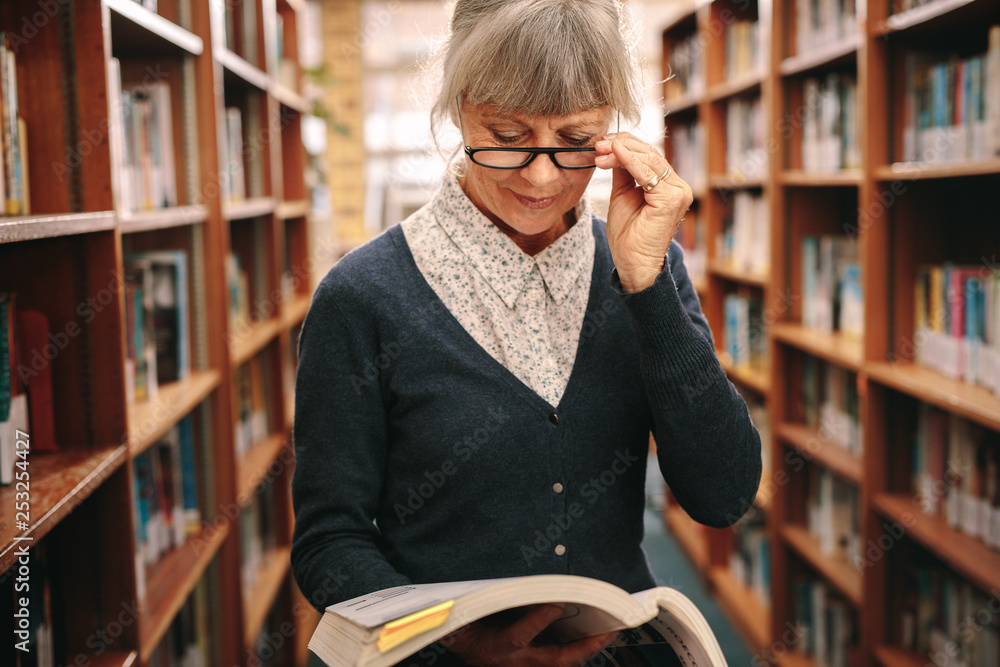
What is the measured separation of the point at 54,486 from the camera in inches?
45.5

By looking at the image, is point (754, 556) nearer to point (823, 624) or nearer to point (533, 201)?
point (823, 624)

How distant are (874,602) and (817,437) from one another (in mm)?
599

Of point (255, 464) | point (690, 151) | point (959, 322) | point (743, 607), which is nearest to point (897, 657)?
point (959, 322)

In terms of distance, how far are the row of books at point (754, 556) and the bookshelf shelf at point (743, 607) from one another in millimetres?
29

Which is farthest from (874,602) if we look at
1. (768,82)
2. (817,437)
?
(768,82)

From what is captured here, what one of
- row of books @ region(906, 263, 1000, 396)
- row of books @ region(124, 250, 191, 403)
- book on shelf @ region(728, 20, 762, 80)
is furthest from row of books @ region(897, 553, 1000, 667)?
book on shelf @ region(728, 20, 762, 80)

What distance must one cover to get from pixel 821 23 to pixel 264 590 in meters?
2.44

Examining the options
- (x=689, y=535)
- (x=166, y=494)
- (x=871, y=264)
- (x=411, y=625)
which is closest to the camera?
(x=411, y=625)

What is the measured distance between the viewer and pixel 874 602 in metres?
2.27

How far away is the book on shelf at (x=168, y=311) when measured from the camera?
192cm

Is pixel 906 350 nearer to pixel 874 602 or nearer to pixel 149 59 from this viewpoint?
pixel 874 602

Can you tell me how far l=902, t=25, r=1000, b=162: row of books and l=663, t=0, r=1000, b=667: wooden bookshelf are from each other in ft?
0.09

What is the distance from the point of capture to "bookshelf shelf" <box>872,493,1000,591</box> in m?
1.74

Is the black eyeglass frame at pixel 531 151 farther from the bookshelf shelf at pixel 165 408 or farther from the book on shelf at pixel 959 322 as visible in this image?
the book on shelf at pixel 959 322
